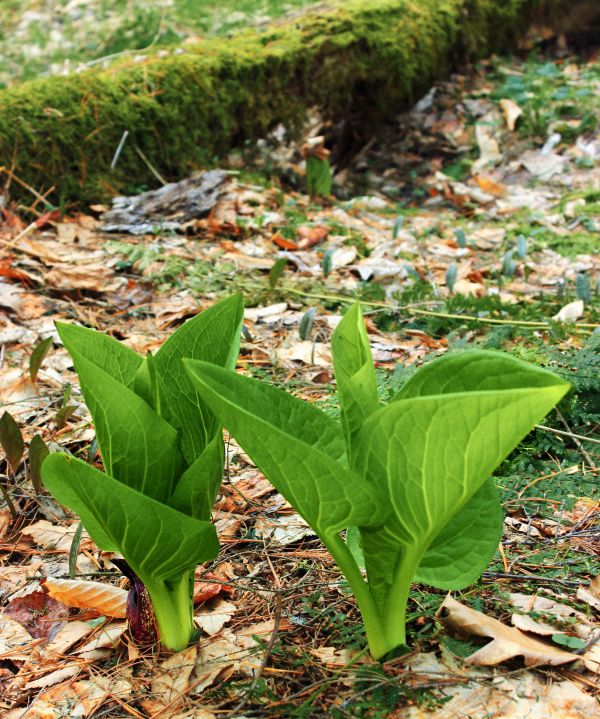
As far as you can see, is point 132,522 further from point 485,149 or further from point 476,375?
point 485,149

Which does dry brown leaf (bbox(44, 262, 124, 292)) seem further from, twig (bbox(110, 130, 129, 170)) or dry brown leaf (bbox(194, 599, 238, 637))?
dry brown leaf (bbox(194, 599, 238, 637))

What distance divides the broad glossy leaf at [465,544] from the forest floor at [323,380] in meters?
0.14

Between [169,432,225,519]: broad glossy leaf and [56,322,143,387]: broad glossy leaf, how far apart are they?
0.79ft

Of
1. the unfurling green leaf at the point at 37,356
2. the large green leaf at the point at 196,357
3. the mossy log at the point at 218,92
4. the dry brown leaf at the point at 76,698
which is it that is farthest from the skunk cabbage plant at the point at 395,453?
the mossy log at the point at 218,92

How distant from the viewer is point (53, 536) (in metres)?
2.11

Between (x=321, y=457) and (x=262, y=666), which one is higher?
(x=321, y=457)

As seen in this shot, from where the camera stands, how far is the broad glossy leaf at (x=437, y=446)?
3.62 ft

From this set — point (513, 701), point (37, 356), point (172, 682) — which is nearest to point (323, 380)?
point (37, 356)

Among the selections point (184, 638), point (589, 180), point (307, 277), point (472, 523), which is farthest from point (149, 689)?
point (589, 180)

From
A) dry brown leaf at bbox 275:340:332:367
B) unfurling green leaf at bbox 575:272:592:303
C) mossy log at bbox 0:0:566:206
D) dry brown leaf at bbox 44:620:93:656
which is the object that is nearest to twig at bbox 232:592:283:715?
dry brown leaf at bbox 44:620:93:656

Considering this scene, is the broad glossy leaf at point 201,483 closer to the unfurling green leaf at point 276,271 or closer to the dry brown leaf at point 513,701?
the dry brown leaf at point 513,701

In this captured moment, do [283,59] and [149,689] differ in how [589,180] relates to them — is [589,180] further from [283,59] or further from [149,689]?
[149,689]

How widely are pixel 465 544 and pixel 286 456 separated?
0.48 m

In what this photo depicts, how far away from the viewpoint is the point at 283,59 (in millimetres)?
5277
